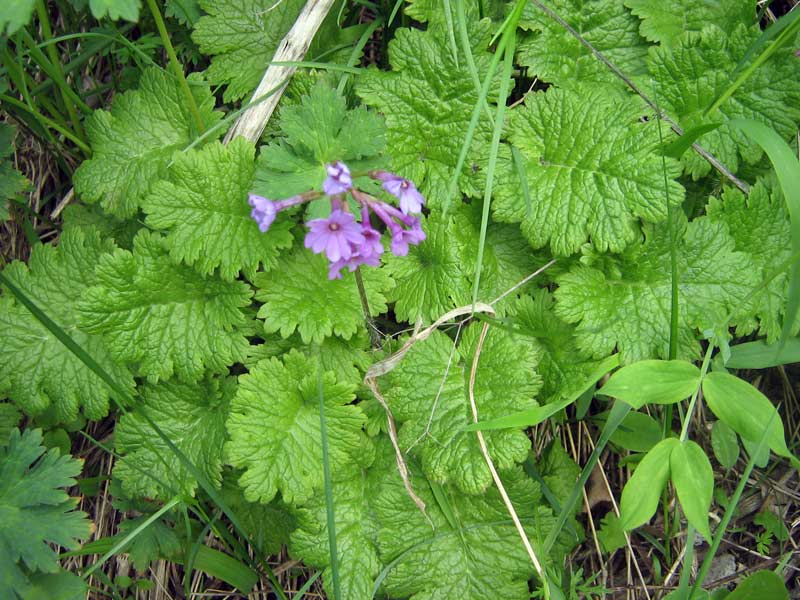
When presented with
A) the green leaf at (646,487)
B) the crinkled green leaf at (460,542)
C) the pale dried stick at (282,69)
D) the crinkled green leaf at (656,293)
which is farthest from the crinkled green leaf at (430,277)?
the green leaf at (646,487)

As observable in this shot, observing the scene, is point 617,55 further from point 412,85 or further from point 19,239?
point 19,239

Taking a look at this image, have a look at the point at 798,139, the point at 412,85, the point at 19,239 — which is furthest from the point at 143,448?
the point at 798,139

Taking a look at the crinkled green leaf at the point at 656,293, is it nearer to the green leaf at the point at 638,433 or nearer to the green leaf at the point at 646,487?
the green leaf at the point at 638,433

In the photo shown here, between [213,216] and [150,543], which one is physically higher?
[213,216]

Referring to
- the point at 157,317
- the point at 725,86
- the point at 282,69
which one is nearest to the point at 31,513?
the point at 157,317

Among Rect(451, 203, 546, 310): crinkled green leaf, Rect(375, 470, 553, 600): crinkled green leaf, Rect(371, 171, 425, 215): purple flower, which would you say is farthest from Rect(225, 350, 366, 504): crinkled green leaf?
Rect(371, 171, 425, 215): purple flower

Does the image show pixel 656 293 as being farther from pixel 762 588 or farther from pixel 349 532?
pixel 349 532

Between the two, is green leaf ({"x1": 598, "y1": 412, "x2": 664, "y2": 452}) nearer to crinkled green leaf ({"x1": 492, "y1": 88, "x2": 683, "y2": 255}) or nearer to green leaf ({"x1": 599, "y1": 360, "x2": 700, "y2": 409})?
green leaf ({"x1": 599, "y1": 360, "x2": 700, "y2": 409})
